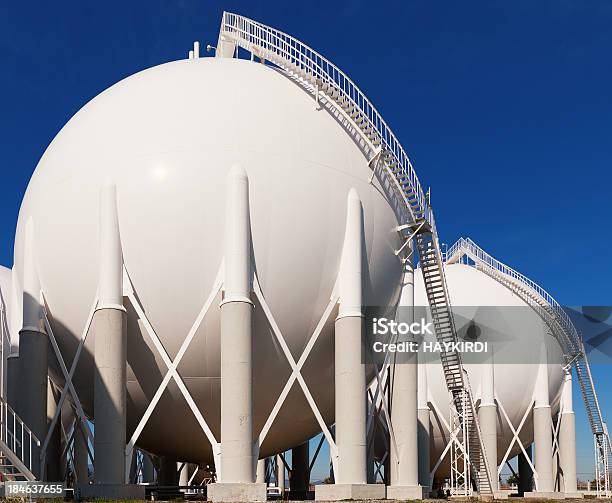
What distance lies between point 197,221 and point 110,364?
13.3 ft

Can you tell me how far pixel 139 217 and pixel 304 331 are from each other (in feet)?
16.6

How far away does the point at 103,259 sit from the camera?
22.4m

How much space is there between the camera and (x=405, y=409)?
2688 centimetres

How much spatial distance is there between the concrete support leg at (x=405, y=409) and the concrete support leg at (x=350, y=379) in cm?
307

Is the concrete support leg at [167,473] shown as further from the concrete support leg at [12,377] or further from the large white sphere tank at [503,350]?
the large white sphere tank at [503,350]

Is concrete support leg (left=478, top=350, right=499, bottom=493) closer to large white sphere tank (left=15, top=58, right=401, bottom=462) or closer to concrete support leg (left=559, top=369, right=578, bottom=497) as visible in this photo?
concrete support leg (left=559, top=369, right=578, bottom=497)

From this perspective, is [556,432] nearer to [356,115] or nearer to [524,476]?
[524,476]

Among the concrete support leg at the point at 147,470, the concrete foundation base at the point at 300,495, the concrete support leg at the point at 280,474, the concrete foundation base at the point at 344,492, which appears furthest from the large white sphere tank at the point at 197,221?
the concrete support leg at the point at 280,474

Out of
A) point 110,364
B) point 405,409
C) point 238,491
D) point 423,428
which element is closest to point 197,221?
point 110,364

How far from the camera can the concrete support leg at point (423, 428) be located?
3372 cm

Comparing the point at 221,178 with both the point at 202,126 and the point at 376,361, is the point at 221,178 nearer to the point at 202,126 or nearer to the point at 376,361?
the point at 202,126

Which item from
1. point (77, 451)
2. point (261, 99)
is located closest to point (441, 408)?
point (77, 451)

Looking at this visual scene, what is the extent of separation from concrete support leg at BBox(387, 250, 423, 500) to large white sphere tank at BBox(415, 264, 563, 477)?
12.4 metres

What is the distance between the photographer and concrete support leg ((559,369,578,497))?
43.3 meters
